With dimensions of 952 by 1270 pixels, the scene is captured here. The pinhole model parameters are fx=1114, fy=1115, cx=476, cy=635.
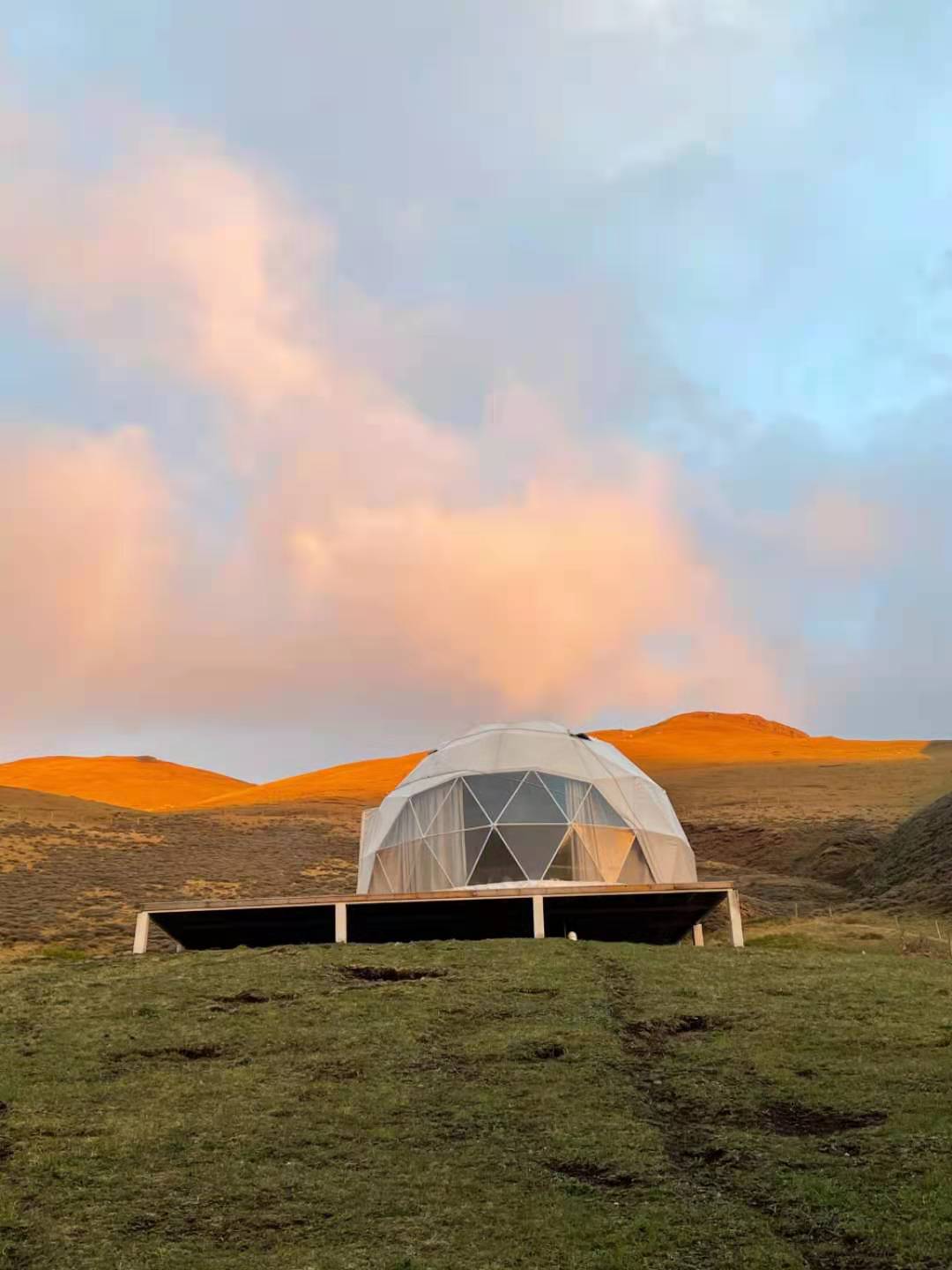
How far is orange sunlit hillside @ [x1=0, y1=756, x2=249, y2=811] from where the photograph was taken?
11081 centimetres

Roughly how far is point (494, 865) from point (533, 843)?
1.04 m

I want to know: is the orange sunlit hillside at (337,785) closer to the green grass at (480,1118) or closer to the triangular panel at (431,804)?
the triangular panel at (431,804)

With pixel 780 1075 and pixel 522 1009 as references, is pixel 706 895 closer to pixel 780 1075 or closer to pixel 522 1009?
pixel 522 1009

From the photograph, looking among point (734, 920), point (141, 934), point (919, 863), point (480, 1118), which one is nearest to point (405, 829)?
point (141, 934)

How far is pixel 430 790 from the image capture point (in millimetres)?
27922

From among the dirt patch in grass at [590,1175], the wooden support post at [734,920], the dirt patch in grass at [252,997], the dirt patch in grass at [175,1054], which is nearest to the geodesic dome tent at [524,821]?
the wooden support post at [734,920]

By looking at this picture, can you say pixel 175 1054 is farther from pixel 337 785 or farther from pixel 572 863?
pixel 337 785

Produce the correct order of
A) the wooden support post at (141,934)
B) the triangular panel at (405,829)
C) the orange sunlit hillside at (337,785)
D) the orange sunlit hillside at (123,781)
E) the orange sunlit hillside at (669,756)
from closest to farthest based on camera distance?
the wooden support post at (141,934)
the triangular panel at (405,829)
the orange sunlit hillside at (337,785)
the orange sunlit hillside at (669,756)
the orange sunlit hillside at (123,781)

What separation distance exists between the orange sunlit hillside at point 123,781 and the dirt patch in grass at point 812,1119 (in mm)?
96750

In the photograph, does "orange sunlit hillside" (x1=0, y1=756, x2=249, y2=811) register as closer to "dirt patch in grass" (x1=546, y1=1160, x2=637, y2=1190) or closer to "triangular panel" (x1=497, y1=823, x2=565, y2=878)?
"triangular panel" (x1=497, y1=823, x2=565, y2=878)

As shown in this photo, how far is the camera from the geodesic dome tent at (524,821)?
2553cm

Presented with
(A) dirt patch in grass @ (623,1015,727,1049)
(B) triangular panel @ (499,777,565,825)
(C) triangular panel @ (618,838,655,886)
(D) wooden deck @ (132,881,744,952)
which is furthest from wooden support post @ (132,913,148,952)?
(A) dirt patch in grass @ (623,1015,727,1049)

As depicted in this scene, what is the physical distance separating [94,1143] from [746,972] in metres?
11.1

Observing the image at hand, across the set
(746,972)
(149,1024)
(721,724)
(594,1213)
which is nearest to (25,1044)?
(149,1024)
